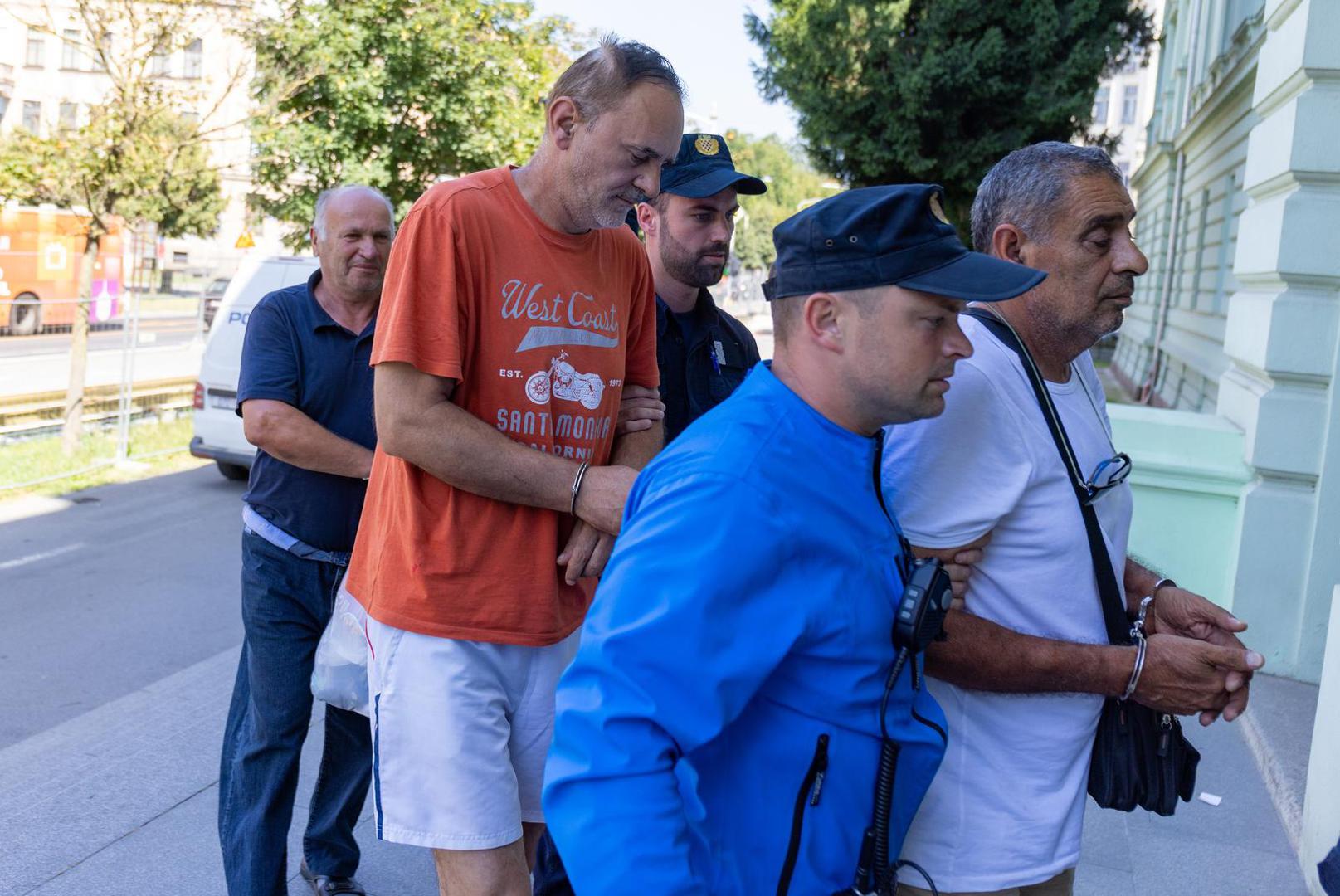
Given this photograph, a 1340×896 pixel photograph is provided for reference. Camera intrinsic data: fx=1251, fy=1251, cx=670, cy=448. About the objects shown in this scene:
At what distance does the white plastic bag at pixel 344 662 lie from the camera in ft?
8.57

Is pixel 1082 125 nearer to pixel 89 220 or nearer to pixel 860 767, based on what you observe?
pixel 89 220

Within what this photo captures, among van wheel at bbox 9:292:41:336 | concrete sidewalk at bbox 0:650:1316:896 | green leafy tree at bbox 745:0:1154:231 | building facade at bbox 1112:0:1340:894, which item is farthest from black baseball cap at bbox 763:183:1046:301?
green leafy tree at bbox 745:0:1154:231

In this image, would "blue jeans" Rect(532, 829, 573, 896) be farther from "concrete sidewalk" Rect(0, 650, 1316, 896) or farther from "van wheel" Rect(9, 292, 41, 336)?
"van wheel" Rect(9, 292, 41, 336)

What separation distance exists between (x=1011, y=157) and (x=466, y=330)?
1.04m

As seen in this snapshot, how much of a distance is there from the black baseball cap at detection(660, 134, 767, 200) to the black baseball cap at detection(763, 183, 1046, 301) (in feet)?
5.27

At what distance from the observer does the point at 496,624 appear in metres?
2.34

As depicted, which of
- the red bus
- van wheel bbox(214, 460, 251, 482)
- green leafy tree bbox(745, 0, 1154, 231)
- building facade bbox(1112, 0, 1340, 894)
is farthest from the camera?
the red bus

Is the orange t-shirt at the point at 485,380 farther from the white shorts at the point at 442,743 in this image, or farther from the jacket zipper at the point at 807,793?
the jacket zipper at the point at 807,793

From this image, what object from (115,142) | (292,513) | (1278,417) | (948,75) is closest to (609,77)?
(292,513)

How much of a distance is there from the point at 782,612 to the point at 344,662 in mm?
1495

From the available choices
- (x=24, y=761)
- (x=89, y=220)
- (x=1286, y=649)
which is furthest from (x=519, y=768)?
(x=89, y=220)

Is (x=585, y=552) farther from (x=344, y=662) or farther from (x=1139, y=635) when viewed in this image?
(x=1139, y=635)

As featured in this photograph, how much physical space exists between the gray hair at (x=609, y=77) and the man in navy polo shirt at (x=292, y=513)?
52.6 inches

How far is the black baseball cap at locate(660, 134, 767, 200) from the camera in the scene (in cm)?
325
